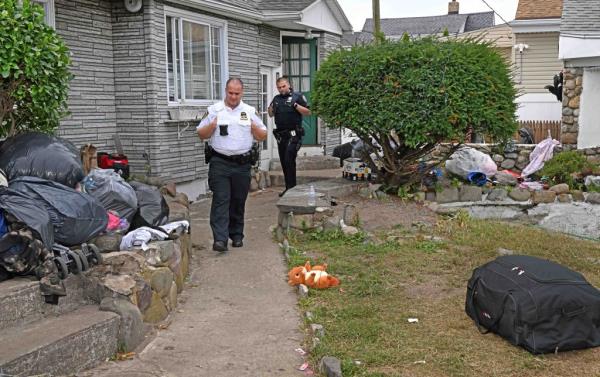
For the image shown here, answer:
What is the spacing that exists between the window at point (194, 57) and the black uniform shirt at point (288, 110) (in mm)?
1685

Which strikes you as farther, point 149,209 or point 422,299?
point 149,209

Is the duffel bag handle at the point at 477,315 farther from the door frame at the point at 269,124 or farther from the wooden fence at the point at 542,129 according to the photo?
the wooden fence at the point at 542,129

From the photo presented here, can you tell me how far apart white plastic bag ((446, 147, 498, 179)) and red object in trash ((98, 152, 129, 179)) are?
537 centimetres

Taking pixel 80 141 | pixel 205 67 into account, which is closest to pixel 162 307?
pixel 80 141

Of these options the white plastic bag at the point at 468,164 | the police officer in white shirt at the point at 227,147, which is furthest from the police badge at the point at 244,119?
the white plastic bag at the point at 468,164

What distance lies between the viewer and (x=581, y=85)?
12.7m

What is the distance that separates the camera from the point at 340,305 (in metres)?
5.30

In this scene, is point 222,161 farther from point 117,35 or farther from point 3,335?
point 117,35

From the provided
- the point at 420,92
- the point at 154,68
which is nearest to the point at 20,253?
the point at 154,68

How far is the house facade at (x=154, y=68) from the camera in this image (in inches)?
356

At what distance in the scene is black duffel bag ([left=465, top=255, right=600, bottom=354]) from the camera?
14.2 feet

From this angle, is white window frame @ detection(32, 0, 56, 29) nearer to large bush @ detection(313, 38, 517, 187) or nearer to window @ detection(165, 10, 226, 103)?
window @ detection(165, 10, 226, 103)

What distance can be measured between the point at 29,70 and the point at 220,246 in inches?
104

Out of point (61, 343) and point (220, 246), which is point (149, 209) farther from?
point (61, 343)
